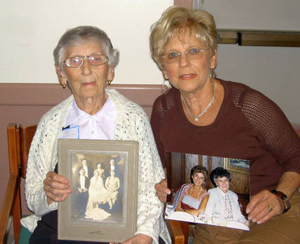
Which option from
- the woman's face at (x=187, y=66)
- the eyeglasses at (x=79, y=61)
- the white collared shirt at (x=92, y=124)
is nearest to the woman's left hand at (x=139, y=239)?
the white collared shirt at (x=92, y=124)

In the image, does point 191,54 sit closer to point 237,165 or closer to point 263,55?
point 237,165

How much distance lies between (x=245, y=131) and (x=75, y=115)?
36.5 inches

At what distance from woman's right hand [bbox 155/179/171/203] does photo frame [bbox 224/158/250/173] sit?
33 centimetres

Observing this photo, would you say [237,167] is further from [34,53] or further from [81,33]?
[34,53]

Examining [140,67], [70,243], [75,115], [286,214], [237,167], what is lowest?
[70,243]

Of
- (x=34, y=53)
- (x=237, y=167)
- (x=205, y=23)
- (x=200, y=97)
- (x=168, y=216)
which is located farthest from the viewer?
(x=34, y=53)

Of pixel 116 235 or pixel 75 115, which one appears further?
pixel 75 115

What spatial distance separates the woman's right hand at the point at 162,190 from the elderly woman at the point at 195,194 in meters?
0.11

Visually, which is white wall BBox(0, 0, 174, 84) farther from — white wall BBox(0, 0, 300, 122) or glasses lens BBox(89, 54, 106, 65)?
glasses lens BBox(89, 54, 106, 65)

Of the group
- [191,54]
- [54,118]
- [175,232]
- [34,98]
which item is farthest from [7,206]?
[191,54]

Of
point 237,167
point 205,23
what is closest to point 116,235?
point 237,167

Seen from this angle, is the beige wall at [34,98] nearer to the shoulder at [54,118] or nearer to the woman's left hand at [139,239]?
the shoulder at [54,118]

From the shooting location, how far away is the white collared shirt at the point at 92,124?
1934 mm

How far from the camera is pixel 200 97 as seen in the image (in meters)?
2.02
